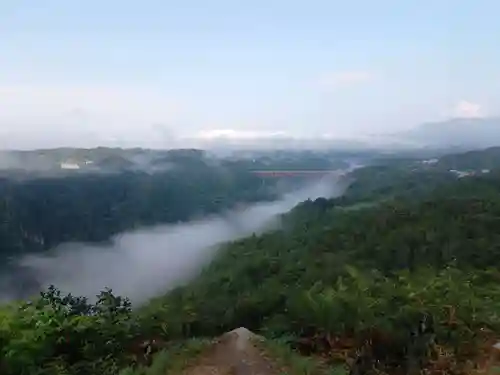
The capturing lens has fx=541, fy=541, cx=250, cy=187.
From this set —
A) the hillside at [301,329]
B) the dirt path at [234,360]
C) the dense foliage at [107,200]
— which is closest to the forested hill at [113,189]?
the dense foliage at [107,200]

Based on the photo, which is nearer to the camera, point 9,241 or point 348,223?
point 348,223

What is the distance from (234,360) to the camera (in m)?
5.64

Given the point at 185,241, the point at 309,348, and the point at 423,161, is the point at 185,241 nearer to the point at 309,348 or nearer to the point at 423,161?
the point at 423,161

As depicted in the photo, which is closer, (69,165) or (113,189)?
(113,189)

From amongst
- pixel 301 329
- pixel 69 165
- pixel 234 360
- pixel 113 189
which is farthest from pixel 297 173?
pixel 234 360

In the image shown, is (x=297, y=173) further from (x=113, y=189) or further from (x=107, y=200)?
(x=107, y=200)

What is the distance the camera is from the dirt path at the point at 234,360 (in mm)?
5422

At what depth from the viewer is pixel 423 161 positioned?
56.7 metres

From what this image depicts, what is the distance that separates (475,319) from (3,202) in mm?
44804

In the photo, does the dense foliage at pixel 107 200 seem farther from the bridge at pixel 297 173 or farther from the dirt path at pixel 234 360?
the dirt path at pixel 234 360

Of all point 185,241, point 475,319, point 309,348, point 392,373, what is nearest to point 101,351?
point 309,348

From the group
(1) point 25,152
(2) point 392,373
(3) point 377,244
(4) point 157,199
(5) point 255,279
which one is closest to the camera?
(2) point 392,373

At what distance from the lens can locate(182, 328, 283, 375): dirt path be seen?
17.8 feet

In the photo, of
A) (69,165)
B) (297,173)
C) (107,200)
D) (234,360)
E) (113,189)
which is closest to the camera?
(234,360)
